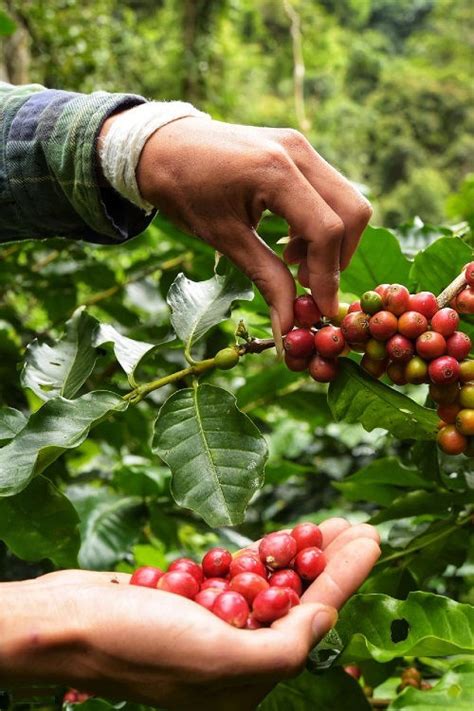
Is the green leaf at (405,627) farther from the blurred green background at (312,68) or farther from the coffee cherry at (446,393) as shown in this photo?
the blurred green background at (312,68)

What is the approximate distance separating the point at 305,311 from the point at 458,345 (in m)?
0.17

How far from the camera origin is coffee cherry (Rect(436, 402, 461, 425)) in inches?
32.5

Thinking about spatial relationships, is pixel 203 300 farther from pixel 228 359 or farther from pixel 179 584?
pixel 179 584

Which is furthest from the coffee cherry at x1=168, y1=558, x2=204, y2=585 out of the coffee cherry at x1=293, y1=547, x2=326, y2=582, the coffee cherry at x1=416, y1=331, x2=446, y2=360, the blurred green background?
the blurred green background

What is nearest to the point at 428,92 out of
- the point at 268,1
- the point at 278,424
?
the point at 268,1

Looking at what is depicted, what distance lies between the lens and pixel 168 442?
831 mm

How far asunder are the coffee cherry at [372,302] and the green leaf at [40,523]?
0.41 meters

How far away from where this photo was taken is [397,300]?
0.81m

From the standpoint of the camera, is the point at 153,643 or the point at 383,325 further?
the point at 383,325

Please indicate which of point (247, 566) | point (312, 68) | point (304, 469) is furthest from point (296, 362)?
point (312, 68)

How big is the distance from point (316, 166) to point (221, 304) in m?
0.20

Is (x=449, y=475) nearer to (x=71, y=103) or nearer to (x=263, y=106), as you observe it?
(x=71, y=103)

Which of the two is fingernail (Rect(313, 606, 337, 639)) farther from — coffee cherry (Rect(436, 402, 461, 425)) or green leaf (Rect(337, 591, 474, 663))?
coffee cherry (Rect(436, 402, 461, 425))

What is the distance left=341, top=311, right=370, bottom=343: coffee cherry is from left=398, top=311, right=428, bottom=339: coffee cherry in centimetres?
4
